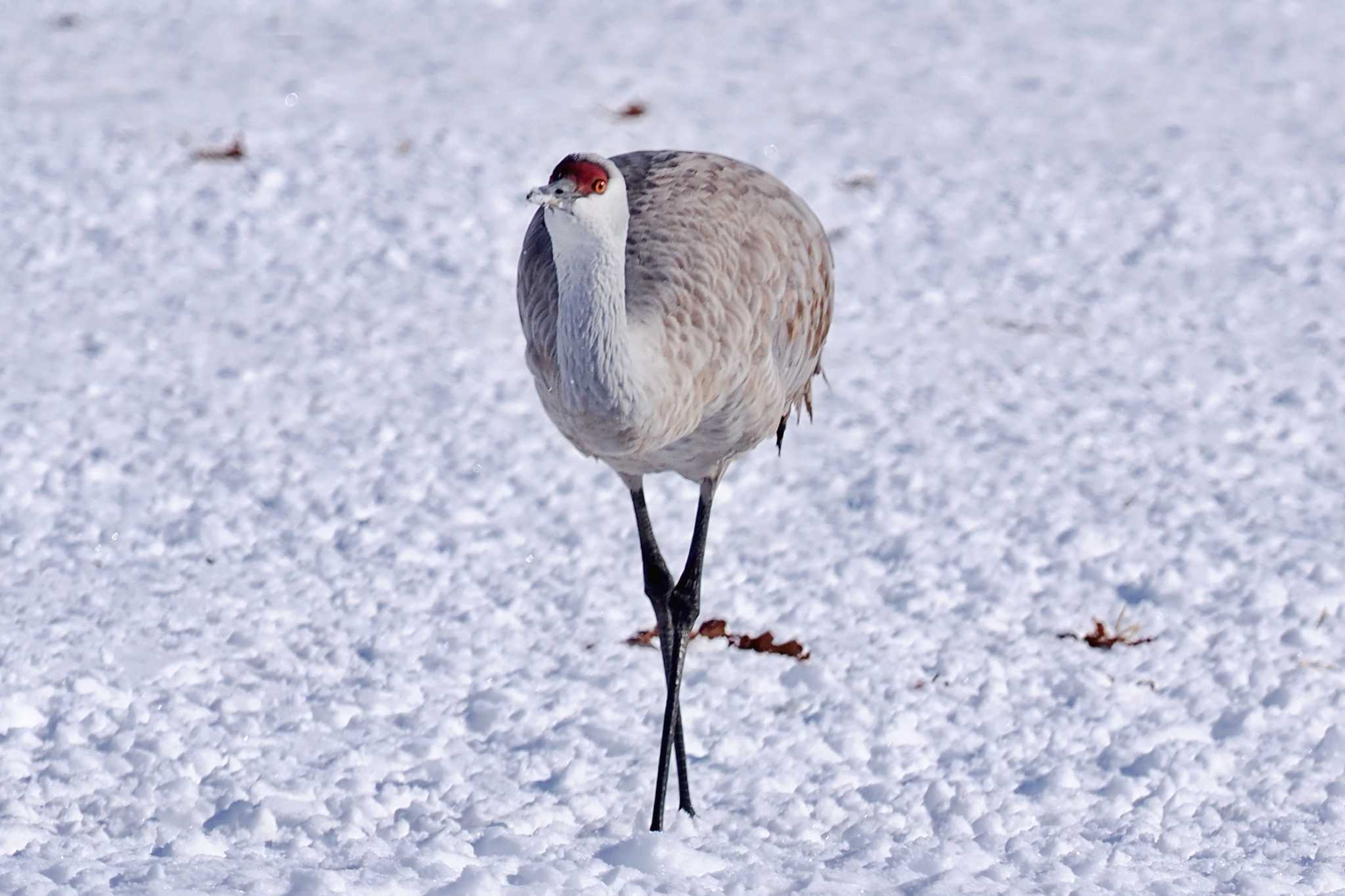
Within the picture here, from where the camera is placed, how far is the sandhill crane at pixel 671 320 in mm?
3732

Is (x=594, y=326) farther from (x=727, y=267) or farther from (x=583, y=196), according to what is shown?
(x=727, y=267)

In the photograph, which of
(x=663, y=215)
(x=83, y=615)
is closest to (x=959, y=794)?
(x=663, y=215)

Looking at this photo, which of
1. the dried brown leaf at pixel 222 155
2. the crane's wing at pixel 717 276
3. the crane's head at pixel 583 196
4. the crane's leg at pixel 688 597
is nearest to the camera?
the crane's head at pixel 583 196

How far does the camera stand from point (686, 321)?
419 centimetres

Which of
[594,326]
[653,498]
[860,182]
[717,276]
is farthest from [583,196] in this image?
[860,182]

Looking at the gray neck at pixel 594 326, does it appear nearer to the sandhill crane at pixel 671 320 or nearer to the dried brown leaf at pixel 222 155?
the sandhill crane at pixel 671 320

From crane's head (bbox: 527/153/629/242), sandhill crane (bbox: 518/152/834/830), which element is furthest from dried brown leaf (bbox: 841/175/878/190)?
crane's head (bbox: 527/153/629/242)

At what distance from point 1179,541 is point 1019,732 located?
1.42 meters

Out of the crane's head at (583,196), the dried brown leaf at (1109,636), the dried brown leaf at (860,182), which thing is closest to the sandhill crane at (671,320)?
the crane's head at (583,196)

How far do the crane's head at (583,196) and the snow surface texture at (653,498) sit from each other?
1.44 meters

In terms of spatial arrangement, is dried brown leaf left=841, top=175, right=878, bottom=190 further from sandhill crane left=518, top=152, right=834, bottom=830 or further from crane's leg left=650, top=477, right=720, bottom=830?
crane's leg left=650, top=477, right=720, bottom=830

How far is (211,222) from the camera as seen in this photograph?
8.71 meters

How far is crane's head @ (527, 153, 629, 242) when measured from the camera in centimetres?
357

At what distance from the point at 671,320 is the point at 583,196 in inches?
24.0
